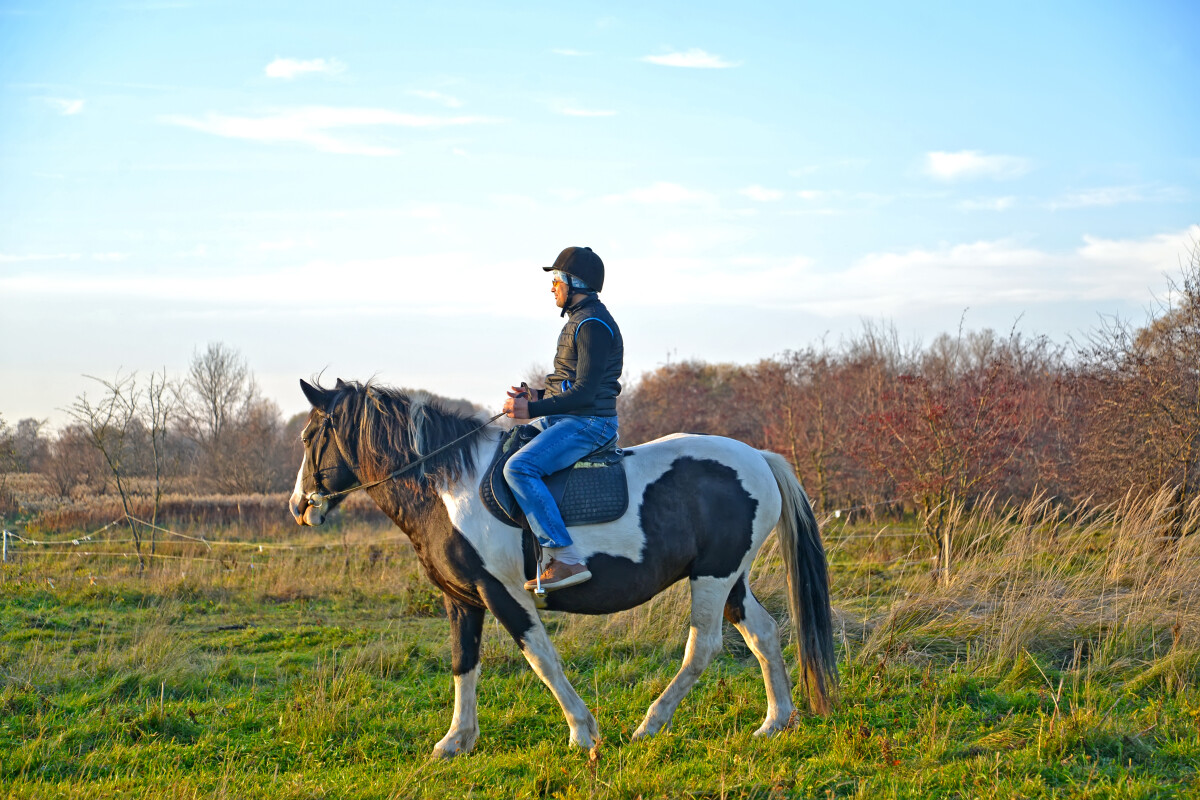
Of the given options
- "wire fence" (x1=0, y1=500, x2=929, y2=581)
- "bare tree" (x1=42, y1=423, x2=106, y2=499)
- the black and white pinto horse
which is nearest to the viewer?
the black and white pinto horse

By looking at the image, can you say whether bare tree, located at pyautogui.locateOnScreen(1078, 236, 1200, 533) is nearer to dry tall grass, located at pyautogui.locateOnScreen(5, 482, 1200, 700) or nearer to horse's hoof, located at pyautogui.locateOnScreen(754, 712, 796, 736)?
dry tall grass, located at pyautogui.locateOnScreen(5, 482, 1200, 700)

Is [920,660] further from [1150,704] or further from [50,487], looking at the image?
[50,487]

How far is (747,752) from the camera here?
15.5 feet

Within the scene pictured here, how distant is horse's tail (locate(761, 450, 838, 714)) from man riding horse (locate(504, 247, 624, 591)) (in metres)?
1.26

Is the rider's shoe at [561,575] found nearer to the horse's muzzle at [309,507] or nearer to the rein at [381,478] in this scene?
the rein at [381,478]

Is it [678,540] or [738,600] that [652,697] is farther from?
[678,540]

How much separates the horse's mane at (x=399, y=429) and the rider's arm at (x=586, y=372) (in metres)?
0.66

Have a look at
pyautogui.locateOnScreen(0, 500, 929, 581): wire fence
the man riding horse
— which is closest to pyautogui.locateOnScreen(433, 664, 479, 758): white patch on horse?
the man riding horse

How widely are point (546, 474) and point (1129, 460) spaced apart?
32.8 feet

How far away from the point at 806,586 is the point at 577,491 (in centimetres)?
178

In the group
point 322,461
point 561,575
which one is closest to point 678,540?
point 561,575

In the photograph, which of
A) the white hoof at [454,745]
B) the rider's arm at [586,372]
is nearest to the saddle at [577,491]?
the rider's arm at [586,372]

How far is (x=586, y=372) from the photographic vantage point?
16.5 ft

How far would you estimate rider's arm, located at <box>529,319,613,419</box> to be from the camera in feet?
16.4
